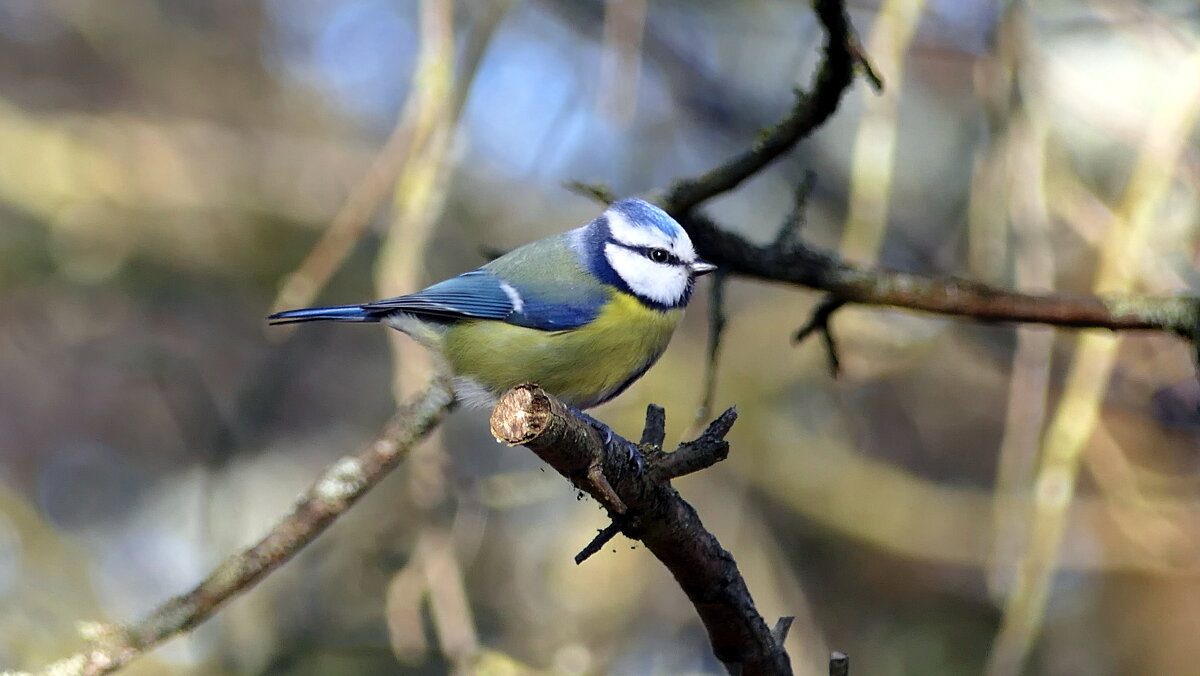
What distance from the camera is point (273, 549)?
6.40 ft

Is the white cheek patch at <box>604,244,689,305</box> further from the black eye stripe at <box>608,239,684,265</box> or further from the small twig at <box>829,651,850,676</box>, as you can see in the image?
the small twig at <box>829,651,850,676</box>

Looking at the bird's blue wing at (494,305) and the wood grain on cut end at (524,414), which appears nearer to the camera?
the wood grain on cut end at (524,414)

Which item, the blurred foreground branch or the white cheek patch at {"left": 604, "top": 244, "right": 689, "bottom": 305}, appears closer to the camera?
the blurred foreground branch

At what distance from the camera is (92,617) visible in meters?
3.70

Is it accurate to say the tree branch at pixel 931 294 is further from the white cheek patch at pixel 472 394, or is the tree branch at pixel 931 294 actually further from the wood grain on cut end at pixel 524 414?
the wood grain on cut end at pixel 524 414

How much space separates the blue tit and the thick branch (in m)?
0.59

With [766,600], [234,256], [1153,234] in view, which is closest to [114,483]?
[234,256]

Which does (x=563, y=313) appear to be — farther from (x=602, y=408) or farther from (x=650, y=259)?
(x=602, y=408)

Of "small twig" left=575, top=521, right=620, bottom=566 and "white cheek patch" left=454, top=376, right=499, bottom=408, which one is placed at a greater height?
"white cheek patch" left=454, top=376, right=499, bottom=408

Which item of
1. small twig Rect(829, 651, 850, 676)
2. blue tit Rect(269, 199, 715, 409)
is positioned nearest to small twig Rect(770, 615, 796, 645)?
small twig Rect(829, 651, 850, 676)

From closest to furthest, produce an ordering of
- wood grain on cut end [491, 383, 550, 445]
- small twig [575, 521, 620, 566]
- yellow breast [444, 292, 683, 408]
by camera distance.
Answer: wood grain on cut end [491, 383, 550, 445], small twig [575, 521, 620, 566], yellow breast [444, 292, 683, 408]

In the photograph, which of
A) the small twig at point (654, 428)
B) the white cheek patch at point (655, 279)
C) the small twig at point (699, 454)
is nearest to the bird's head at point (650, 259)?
the white cheek patch at point (655, 279)

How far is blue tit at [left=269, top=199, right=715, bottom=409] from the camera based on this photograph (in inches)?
90.1

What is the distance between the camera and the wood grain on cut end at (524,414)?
1.46m
